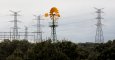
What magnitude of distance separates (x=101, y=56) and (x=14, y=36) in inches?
2384

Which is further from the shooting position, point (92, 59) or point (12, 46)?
point (12, 46)

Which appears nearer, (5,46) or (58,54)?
(58,54)

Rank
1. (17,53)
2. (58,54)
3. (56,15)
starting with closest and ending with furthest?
(58,54) < (17,53) < (56,15)

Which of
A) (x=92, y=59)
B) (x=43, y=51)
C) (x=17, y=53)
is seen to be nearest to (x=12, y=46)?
(x=17, y=53)

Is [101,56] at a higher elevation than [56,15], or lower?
lower

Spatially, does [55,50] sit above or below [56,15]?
below

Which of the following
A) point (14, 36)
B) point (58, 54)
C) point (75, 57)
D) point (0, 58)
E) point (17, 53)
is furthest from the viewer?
point (14, 36)

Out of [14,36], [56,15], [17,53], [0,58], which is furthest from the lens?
[14,36]

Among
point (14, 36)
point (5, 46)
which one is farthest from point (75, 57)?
point (14, 36)

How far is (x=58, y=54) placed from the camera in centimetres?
6838

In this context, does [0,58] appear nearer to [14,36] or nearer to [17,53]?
[17,53]

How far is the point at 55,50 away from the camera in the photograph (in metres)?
69.1

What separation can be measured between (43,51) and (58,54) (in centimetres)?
222

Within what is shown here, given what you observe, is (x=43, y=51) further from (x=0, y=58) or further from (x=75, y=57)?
(x=0, y=58)
